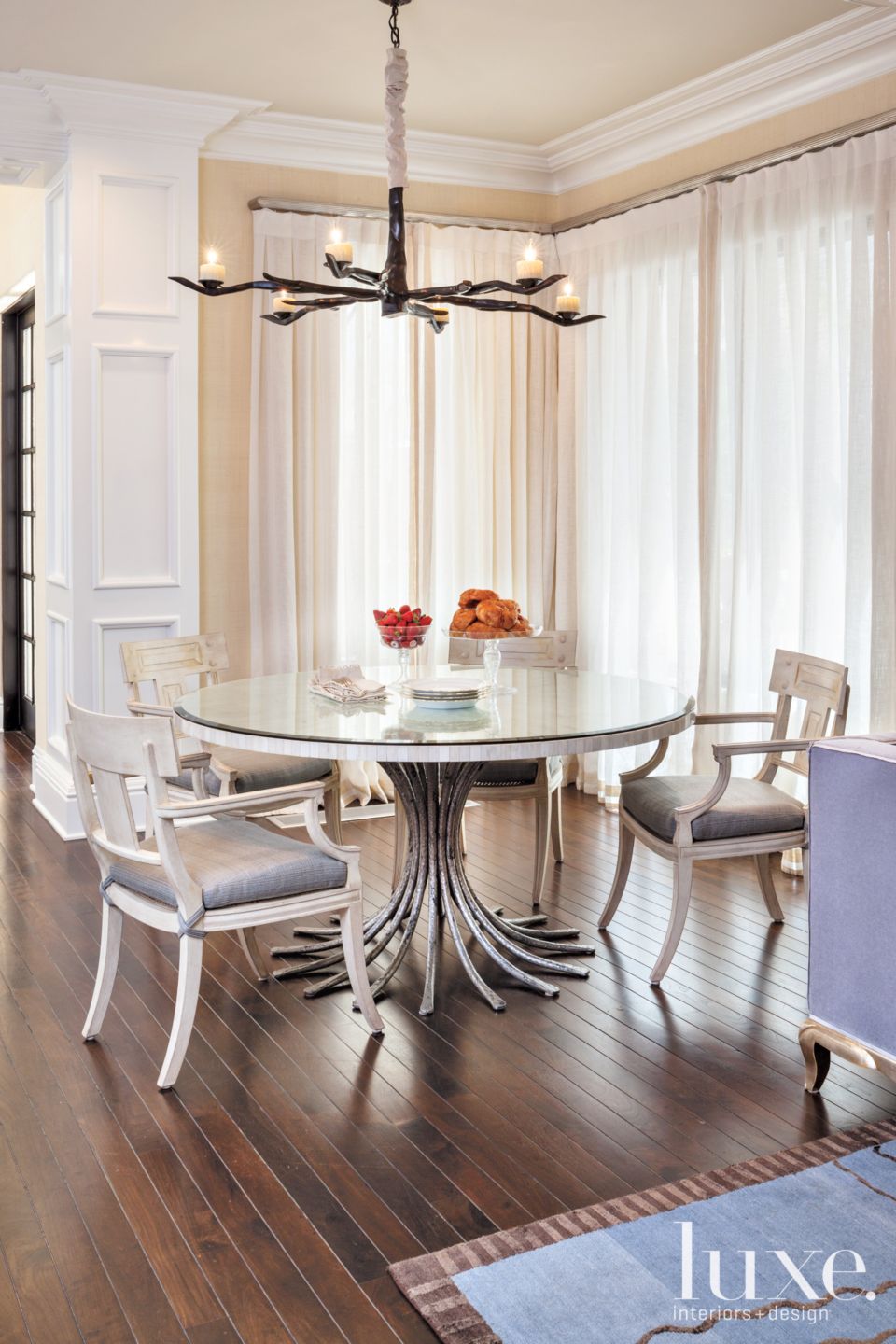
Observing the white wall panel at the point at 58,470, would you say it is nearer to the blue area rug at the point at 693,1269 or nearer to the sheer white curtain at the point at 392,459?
the sheer white curtain at the point at 392,459

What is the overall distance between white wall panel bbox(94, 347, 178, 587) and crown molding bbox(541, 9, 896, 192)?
7.21 feet

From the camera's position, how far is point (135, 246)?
515 cm

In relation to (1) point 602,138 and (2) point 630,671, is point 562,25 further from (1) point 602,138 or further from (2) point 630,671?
(2) point 630,671

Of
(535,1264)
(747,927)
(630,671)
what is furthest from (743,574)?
(535,1264)

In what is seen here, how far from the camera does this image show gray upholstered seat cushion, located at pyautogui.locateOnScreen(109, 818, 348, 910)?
2.94m

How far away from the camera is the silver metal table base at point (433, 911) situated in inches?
139

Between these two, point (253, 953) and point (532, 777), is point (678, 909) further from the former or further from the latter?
point (253, 953)

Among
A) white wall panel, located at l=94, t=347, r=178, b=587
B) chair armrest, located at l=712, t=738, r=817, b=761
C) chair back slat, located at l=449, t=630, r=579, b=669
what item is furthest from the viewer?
white wall panel, located at l=94, t=347, r=178, b=587

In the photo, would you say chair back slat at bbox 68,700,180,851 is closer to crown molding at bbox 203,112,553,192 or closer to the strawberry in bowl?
the strawberry in bowl

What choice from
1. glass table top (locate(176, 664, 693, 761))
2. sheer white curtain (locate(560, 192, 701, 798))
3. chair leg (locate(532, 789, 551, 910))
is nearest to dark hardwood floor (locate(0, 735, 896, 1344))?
chair leg (locate(532, 789, 551, 910))

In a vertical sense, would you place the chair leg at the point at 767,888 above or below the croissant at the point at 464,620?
below

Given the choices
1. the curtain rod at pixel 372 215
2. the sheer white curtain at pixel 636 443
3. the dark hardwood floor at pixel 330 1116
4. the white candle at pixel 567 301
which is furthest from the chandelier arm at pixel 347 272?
the curtain rod at pixel 372 215

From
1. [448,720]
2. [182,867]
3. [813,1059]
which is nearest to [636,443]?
[448,720]

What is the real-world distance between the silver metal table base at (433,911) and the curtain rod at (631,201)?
269 centimetres
